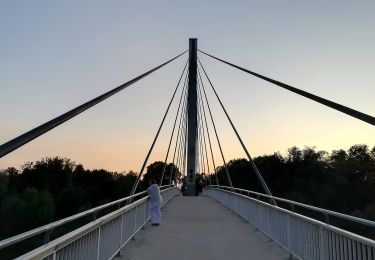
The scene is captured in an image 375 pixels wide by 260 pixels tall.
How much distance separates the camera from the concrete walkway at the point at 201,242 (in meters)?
10.4

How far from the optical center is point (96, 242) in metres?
8.07

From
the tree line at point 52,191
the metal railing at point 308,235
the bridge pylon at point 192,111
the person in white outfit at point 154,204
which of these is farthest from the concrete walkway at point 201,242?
the tree line at point 52,191

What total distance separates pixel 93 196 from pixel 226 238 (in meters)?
104

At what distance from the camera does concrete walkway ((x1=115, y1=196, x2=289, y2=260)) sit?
34.2 feet

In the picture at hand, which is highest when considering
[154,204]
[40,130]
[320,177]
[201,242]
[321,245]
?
[320,177]

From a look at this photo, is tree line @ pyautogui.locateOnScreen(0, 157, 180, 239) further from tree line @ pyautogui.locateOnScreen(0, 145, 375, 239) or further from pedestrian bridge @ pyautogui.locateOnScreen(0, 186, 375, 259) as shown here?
pedestrian bridge @ pyautogui.locateOnScreen(0, 186, 375, 259)

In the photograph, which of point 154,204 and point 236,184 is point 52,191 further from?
point 154,204

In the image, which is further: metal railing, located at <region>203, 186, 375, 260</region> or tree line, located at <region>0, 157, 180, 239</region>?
tree line, located at <region>0, 157, 180, 239</region>

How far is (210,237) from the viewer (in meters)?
13.2

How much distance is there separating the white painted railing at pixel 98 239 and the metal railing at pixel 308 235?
126 inches

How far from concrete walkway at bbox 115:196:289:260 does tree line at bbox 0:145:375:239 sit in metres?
60.5

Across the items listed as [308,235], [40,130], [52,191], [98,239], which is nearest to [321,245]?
[308,235]

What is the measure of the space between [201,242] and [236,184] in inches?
3886

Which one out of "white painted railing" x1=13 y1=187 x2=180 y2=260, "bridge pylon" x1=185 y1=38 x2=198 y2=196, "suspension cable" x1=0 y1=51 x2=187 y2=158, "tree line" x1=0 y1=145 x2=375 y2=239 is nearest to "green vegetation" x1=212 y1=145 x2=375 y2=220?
"tree line" x1=0 y1=145 x2=375 y2=239
